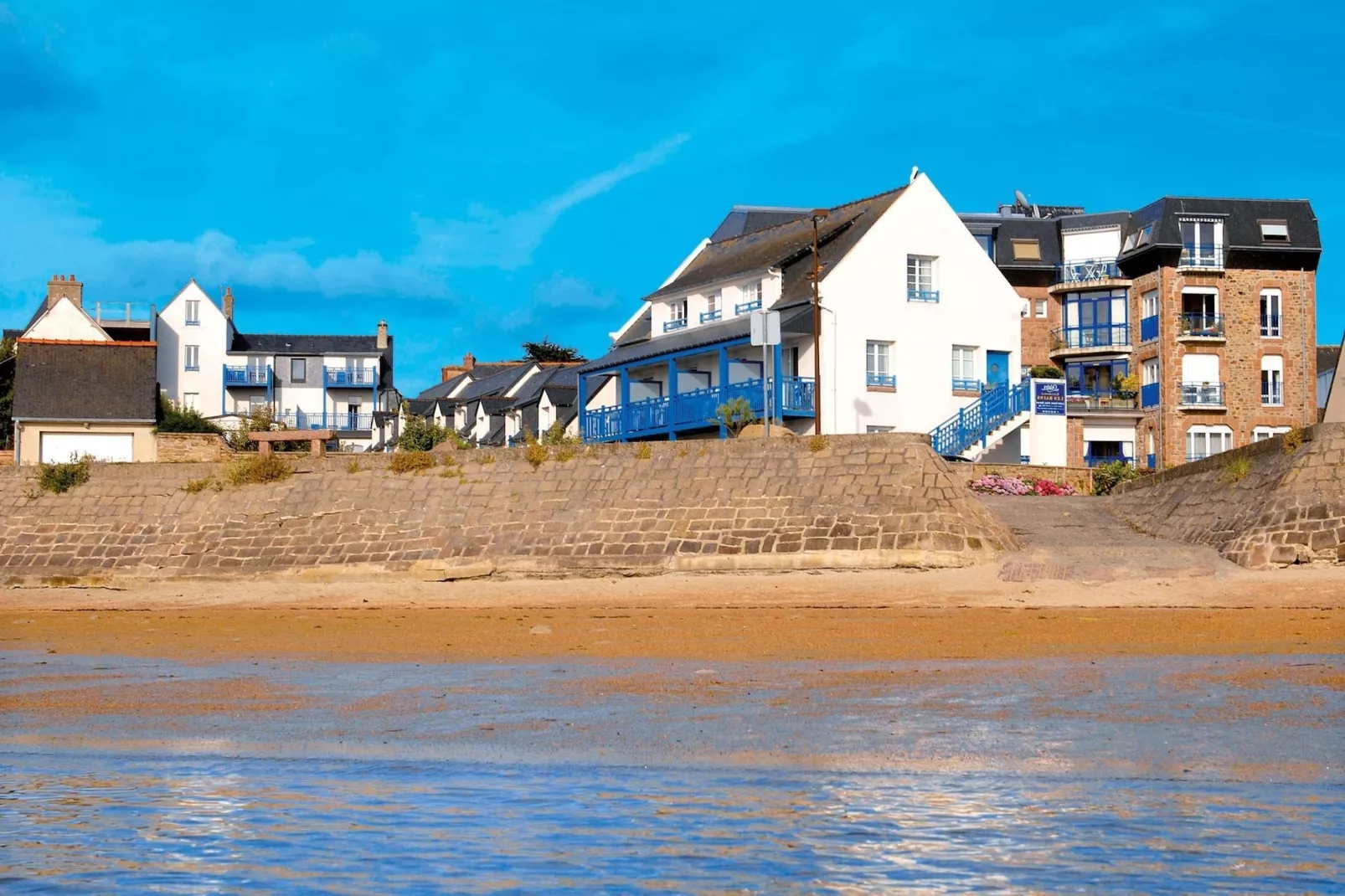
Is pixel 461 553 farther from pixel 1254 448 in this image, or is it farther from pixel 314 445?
pixel 1254 448

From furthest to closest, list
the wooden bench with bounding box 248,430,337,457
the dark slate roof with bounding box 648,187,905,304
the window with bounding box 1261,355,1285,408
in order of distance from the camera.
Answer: the window with bounding box 1261,355,1285,408 → the dark slate roof with bounding box 648,187,905,304 → the wooden bench with bounding box 248,430,337,457

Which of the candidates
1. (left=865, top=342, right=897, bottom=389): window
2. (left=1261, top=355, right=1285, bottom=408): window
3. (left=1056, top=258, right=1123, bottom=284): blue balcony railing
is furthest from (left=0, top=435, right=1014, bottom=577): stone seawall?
(left=1056, top=258, right=1123, bottom=284): blue balcony railing

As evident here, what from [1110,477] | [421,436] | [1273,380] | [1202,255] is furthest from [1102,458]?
[421,436]

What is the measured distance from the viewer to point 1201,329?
52.5 meters

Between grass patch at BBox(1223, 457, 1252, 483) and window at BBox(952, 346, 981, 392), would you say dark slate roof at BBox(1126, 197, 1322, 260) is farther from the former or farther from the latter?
grass patch at BBox(1223, 457, 1252, 483)

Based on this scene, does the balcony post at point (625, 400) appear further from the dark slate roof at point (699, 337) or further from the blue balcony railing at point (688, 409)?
the dark slate roof at point (699, 337)

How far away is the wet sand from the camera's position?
1471 cm

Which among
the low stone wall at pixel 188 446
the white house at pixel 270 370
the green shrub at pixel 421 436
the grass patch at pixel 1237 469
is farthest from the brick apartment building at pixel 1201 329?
the white house at pixel 270 370

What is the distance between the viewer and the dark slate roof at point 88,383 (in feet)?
144

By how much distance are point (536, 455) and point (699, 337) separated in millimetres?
16323

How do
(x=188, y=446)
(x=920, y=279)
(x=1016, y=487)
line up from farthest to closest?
(x=920, y=279), (x=188, y=446), (x=1016, y=487)

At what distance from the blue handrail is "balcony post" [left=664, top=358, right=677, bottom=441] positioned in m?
6.72

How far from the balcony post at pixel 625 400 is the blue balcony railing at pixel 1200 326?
21.1m

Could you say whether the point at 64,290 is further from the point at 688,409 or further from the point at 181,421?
the point at 688,409
